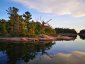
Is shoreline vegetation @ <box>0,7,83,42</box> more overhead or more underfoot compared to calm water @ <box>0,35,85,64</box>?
more overhead

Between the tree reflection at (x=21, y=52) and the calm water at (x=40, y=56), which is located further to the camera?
the tree reflection at (x=21, y=52)

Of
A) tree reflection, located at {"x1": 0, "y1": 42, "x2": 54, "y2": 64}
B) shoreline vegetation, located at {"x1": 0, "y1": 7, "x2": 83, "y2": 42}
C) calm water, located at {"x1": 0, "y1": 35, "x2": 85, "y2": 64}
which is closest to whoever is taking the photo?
calm water, located at {"x1": 0, "y1": 35, "x2": 85, "y2": 64}

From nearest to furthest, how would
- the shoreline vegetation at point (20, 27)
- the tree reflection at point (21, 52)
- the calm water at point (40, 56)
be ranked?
1. the calm water at point (40, 56)
2. the tree reflection at point (21, 52)
3. the shoreline vegetation at point (20, 27)

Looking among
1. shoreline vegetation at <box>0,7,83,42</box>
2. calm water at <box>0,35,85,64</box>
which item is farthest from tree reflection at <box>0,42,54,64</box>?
shoreline vegetation at <box>0,7,83,42</box>

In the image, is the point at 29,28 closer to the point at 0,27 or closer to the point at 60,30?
the point at 0,27

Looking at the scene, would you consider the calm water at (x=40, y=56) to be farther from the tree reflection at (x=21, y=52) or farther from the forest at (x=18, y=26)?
the forest at (x=18, y=26)

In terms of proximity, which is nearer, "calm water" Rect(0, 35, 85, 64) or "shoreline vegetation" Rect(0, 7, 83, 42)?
"calm water" Rect(0, 35, 85, 64)

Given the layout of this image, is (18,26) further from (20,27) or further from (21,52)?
(21,52)

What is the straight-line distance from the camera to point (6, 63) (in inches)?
822

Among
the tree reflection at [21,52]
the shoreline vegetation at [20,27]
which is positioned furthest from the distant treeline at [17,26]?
the tree reflection at [21,52]

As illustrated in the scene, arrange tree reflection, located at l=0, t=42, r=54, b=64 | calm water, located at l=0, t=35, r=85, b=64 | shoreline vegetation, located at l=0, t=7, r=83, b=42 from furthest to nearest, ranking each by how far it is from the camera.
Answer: shoreline vegetation, located at l=0, t=7, r=83, b=42
tree reflection, located at l=0, t=42, r=54, b=64
calm water, located at l=0, t=35, r=85, b=64

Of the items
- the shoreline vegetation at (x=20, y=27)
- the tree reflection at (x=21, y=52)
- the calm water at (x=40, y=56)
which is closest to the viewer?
the calm water at (x=40, y=56)

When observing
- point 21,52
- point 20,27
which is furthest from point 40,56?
point 20,27

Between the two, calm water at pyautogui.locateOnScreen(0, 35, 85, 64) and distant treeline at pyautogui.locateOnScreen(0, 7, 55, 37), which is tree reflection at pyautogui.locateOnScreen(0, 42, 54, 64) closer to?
calm water at pyautogui.locateOnScreen(0, 35, 85, 64)
